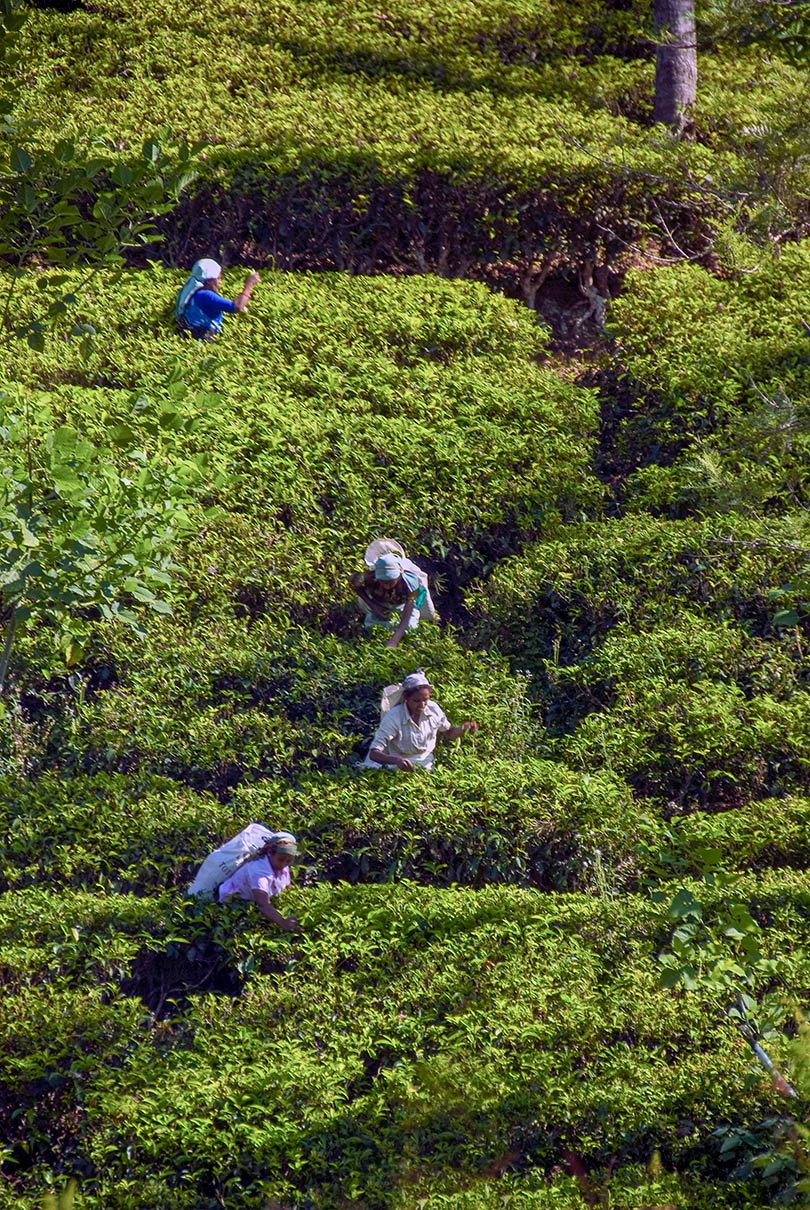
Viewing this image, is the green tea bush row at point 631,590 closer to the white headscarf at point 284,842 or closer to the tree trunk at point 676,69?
the white headscarf at point 284,842

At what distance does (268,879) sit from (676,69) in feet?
29.7

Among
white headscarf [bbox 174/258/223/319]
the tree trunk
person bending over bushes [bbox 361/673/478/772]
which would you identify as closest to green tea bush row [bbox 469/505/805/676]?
person bending over bushes [bbox 361/673/478/772]

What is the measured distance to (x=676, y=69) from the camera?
12.6m

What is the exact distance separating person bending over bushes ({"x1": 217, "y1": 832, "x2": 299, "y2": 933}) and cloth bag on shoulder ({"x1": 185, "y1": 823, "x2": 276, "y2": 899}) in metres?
0.05

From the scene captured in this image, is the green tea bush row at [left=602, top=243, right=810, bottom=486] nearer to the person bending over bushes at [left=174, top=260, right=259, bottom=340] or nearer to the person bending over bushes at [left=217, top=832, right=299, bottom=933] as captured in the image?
the person bending over bushes at [left=174, top=260, right=259, bottom=340]

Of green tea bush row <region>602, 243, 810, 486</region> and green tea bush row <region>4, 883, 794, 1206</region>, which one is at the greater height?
green tea bush row <region>602, 243, 810, 486</region>

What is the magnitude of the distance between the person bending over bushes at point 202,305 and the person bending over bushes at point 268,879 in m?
4.89

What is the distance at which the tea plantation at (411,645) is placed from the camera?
5605 millimetres

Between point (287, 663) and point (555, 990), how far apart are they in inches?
109

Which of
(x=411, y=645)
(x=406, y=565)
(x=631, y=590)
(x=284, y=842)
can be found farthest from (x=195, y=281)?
(x=284, y=842)

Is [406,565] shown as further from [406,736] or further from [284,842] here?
[284,842]

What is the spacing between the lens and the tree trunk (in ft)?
41.2

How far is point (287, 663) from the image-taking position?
26.7 feet

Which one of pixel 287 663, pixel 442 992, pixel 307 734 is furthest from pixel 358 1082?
pixel 287 663
